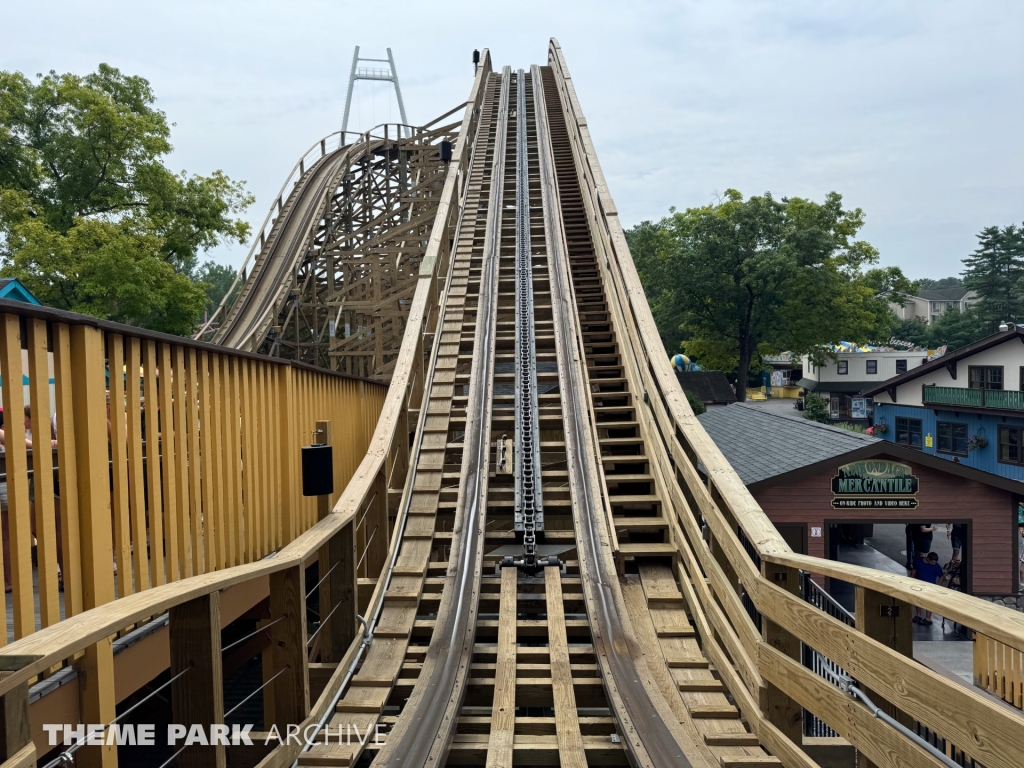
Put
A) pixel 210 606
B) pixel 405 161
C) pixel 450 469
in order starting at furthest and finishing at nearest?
1. pixel 405 161
2. pixel 450 469
3. pixel 210 606

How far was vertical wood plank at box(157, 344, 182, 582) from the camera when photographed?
11.2 ft

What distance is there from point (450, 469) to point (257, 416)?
1.91 m

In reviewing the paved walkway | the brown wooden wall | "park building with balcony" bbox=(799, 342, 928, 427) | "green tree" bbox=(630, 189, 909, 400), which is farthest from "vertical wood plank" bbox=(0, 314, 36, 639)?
"park building with balcony" bbox=(799, 342, 928, 427)

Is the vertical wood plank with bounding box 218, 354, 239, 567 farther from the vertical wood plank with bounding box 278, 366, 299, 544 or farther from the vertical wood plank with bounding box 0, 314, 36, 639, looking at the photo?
the vertical wood plank with bounding box 0, 314, 36, 639

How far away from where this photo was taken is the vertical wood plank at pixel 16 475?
2445 millimetres

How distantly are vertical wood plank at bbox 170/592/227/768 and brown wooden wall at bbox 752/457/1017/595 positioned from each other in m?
10.3

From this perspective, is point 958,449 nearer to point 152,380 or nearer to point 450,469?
point 450,469

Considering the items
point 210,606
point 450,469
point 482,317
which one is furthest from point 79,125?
point 210,606

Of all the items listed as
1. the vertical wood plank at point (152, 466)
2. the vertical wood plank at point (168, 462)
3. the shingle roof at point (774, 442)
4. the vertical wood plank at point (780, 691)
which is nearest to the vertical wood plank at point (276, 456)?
the vertical wood plank at point (168, 462)

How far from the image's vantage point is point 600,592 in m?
4.33

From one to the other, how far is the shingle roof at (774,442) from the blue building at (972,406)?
6.27m

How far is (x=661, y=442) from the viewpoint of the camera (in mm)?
5539

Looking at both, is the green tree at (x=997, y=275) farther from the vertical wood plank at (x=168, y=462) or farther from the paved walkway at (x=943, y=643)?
the vertical wood plank at (x=168, y=462)

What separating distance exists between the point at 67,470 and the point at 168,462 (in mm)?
710
